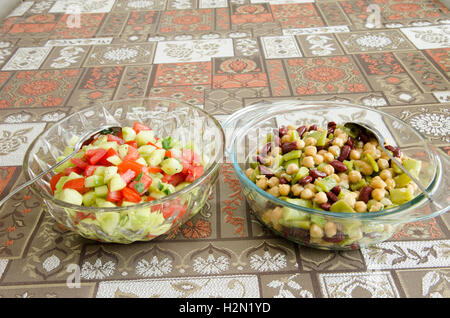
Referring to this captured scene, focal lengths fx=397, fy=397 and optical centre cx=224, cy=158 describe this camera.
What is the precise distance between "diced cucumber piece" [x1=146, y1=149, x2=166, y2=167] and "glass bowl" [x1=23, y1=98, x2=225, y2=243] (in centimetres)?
10

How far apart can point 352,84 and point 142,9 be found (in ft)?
4.25

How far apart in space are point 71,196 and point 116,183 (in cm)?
8

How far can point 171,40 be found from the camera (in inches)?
67.8

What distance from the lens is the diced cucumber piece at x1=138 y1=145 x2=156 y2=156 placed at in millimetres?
808

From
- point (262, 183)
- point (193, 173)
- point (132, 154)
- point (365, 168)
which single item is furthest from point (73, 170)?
point (365, 168)

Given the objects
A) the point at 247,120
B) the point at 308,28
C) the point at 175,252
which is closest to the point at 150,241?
the point at 175,252

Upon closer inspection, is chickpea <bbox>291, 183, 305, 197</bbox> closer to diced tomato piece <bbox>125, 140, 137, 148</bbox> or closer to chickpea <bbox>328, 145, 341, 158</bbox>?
chickpea <bbox>328, 145, 341, 158</bbox>

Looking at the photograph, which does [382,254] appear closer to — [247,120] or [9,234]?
[247,120]

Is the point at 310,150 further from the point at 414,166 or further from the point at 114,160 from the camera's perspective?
the point at 114,160

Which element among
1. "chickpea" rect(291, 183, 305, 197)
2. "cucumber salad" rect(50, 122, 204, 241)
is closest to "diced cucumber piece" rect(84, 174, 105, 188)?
"cucumber salad" rect(50, 122, 204, 241)

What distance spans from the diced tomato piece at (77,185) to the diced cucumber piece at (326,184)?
425 millimetres

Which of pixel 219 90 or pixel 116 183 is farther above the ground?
pixel 116 183

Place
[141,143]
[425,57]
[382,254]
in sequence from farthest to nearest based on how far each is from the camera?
1. [425,57]
2. [141,143]
3. [382,254]

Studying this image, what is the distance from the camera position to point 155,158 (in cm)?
78
